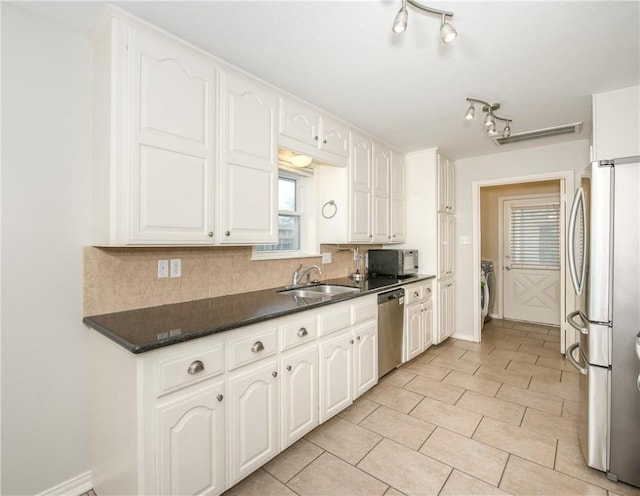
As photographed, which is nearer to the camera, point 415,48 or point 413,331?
point 415,48

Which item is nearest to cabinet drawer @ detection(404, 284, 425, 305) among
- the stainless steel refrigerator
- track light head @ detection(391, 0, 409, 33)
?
the stainless steel refrigerator

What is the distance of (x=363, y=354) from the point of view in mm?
2520

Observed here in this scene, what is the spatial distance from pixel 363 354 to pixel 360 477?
0.89 metres

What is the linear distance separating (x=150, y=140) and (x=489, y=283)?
5.11m

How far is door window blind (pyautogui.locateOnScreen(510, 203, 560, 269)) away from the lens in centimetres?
486

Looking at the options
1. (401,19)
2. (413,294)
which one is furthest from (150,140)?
(413,294)

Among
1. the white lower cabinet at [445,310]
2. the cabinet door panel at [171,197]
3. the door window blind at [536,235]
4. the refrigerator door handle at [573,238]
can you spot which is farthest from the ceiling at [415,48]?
the door window blind at [536,235]

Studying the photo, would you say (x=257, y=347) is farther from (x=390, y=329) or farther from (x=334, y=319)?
(x=390, y=329)

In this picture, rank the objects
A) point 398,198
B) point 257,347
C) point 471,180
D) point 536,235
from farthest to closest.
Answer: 1. point 536,235
2. point 471,180
3. point 398,198
4. point 257,347

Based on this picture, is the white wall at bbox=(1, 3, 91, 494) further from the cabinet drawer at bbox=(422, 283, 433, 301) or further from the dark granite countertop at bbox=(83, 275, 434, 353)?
the cabinet drawer at bbox=(422, 283, 433, 301)

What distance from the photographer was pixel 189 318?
1619 millimetres

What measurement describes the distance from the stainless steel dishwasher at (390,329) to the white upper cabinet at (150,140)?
1.64m

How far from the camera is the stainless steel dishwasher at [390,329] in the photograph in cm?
276

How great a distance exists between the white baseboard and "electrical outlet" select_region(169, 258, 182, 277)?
3.67ft
